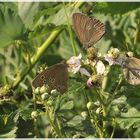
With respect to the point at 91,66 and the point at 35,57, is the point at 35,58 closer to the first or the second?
the point at 35,57

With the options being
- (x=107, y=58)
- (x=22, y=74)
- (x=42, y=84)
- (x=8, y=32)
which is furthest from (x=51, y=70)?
(x=22, y=74)

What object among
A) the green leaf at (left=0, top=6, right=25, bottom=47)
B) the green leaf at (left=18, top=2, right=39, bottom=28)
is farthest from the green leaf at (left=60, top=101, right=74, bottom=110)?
the green leaf at (left=18, top=2, right=39, bottom=28)

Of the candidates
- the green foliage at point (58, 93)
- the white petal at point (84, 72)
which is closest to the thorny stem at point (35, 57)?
the green foliage at point (58, 93)

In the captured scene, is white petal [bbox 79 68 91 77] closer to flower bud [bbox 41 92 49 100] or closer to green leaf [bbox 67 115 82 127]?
flower bud [bbox 41 92 49 100]

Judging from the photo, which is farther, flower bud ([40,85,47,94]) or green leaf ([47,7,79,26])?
green leaf ([47,7,79,26])

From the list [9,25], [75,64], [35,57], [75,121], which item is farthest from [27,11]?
[75,64]

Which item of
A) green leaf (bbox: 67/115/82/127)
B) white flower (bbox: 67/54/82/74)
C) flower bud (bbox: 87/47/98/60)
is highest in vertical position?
flower bud (bbox: 87/47/98/60)
